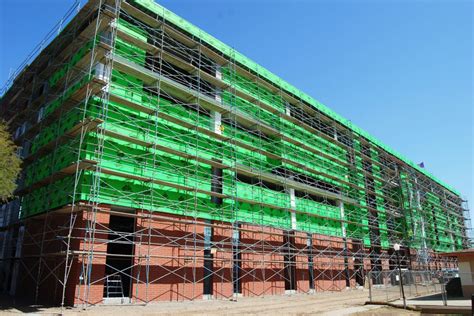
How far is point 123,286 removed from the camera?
16.4 m

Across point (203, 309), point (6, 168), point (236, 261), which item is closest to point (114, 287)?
point (203, 309)

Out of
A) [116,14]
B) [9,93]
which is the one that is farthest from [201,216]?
[9,93]

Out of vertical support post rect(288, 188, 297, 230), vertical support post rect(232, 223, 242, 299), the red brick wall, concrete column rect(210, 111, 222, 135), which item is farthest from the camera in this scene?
vertical support post rect(288, 188, 297, 230)

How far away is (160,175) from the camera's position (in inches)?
700


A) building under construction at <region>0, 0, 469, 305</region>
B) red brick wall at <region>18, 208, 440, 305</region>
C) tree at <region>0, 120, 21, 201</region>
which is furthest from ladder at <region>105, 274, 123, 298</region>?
tree at <region>0, 120, 21, 201</region>

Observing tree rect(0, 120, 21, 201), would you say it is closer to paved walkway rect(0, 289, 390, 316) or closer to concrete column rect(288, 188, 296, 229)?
paved walkway rect(0, 289, 390, 316)

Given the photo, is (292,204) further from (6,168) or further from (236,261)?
(6,168)

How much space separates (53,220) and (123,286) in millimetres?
4595

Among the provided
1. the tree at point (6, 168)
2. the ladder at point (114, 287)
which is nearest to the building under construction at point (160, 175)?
the ladder at point (114, 287)

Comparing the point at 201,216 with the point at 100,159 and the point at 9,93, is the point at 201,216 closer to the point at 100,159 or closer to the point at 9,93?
the point at 100,159

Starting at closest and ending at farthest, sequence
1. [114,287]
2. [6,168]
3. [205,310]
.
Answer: [205,310] → [6,168] → [114,287]

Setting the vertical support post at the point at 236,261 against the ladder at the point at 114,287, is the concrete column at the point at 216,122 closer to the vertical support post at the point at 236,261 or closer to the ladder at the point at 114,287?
the vertical support post at the point at 236,261

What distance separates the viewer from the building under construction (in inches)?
620

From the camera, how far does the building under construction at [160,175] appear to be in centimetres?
1574
